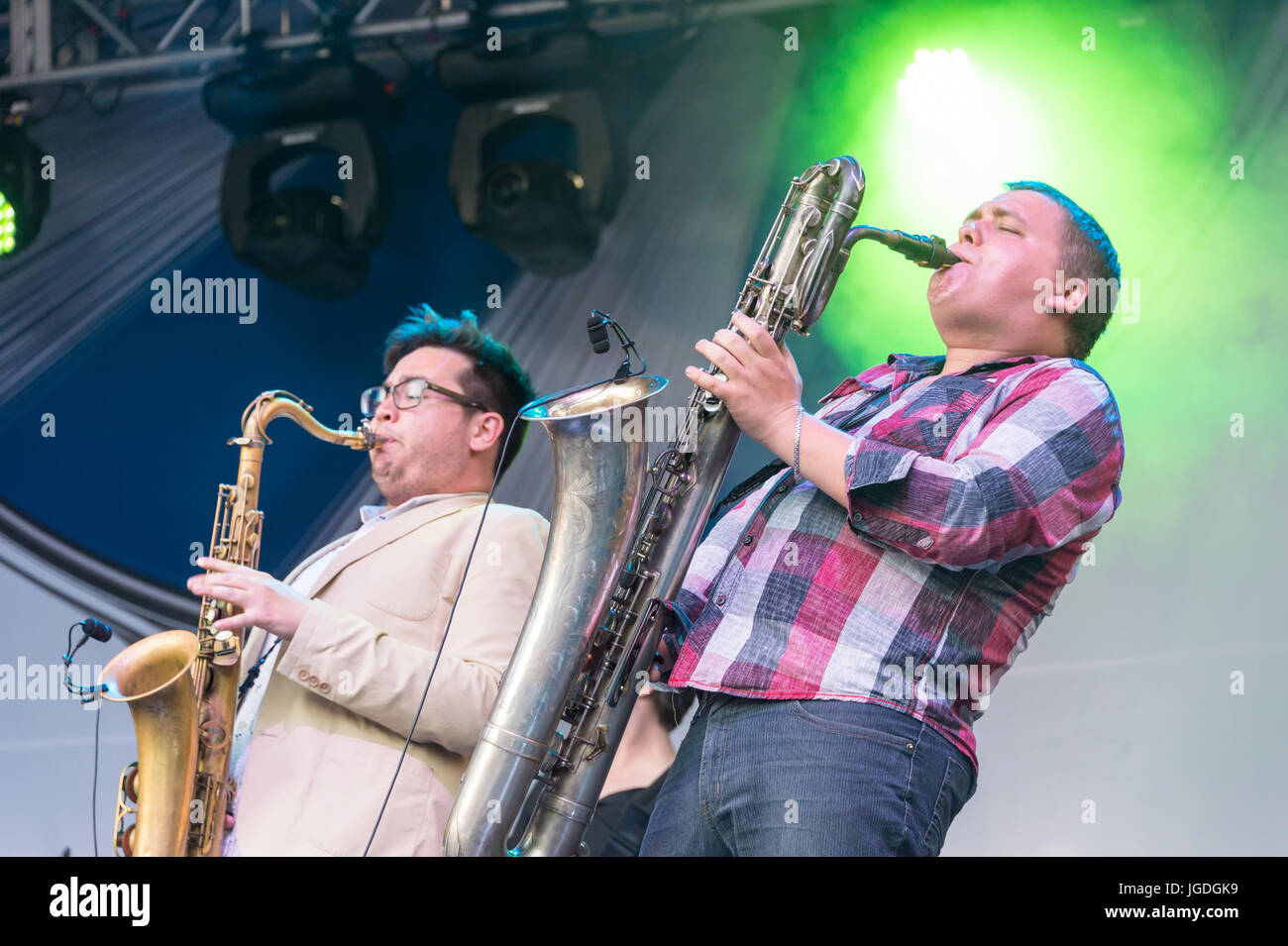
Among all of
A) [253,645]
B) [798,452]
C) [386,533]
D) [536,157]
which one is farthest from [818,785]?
[536,157]

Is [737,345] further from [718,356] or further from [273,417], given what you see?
[273,417]

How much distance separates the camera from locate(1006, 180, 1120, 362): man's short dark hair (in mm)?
2408

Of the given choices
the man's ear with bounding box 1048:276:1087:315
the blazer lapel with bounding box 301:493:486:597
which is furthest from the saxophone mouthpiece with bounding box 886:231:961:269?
the blazer lapel with bounding box 301:493:486:597

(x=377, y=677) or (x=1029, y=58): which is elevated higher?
(x=1029, y=58)

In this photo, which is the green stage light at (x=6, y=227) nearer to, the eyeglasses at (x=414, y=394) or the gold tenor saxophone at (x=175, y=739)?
the eyeglasses at (x=414, y=394)

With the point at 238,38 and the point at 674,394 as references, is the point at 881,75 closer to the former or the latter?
the point at 674,394

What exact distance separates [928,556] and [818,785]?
0.40 metres

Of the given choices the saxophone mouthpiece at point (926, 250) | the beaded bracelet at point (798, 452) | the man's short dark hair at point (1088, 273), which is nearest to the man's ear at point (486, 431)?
the saxophone mouthpiece at point (926, 250)

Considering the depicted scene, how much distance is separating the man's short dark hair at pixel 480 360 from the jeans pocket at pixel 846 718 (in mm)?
1641

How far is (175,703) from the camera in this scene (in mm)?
2934

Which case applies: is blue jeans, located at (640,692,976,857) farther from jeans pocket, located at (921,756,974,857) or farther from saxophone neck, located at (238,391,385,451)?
saxophone neck, located at (238,391,385,451)

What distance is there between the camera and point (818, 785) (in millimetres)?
1889
